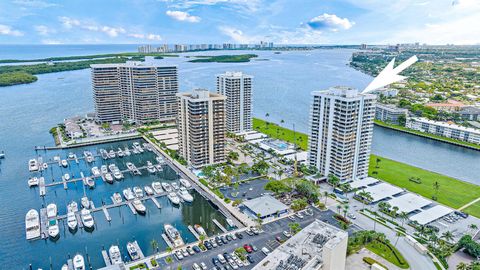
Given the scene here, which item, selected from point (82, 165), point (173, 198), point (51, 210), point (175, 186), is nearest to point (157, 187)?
point (175, 186)

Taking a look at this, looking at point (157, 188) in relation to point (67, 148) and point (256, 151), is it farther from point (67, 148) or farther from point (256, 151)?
point (67, 148)

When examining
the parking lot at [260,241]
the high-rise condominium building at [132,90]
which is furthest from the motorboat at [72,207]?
the high-rise condominium building at [132,90]

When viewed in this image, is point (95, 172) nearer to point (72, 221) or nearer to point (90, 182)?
point (90, 182)

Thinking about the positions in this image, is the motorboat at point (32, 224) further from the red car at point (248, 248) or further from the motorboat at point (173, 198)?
the red car at point (248, 248)

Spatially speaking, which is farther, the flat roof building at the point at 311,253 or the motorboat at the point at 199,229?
the motorboat at the point at 199,229

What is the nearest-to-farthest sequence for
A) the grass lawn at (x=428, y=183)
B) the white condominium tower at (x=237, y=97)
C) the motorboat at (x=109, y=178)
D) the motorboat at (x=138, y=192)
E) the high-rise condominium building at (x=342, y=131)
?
the grass lawn at (x=428, y=183) < the high-rise condominium building at (x=342, y=131) < the motorboat at (x=138, y=192) < the motorboat at (x=109, y=178) < the white condominium tower at (x=237, y=97)
